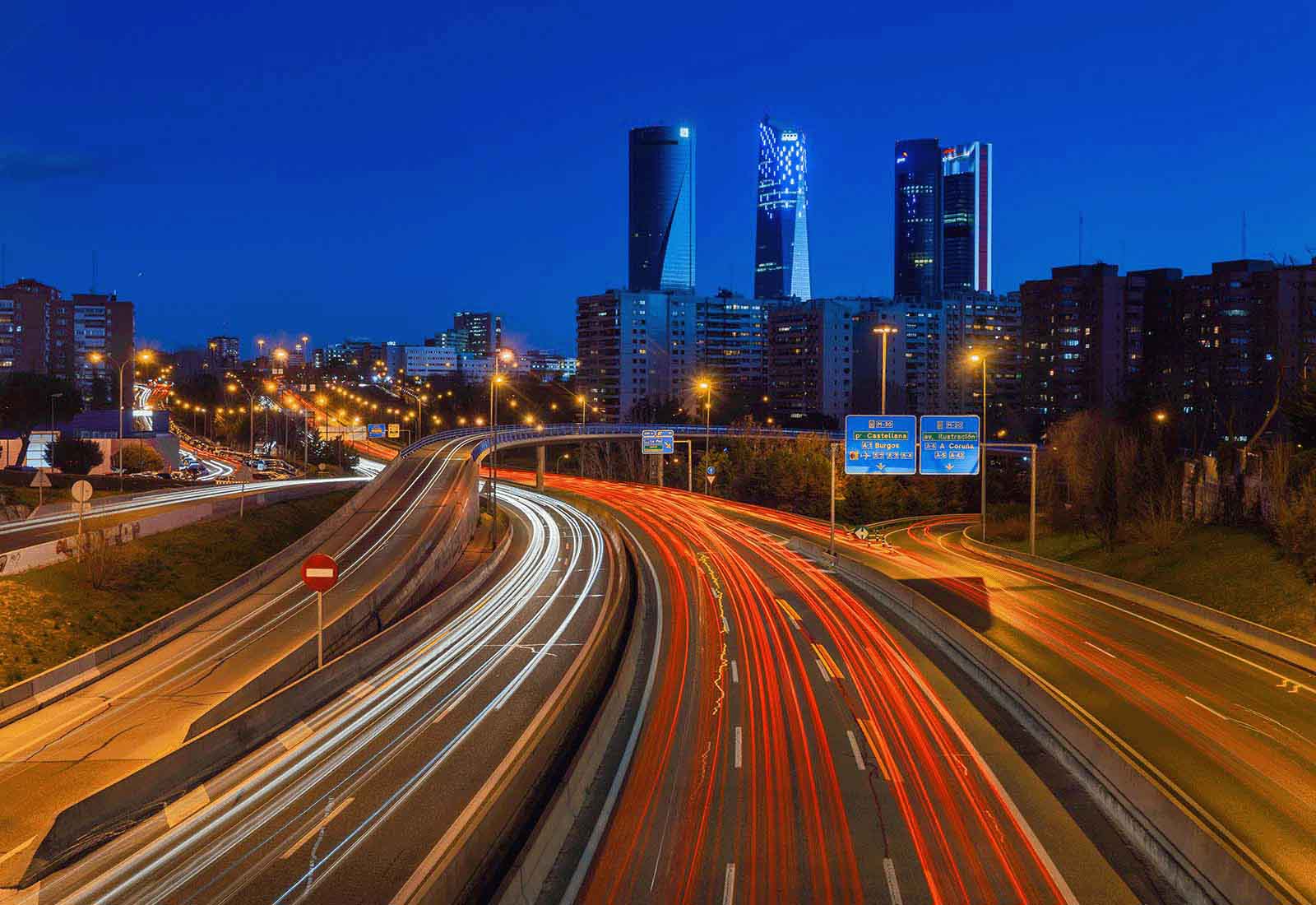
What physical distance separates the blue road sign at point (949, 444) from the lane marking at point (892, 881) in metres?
25.9

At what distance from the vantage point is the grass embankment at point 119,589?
2712 centimetres

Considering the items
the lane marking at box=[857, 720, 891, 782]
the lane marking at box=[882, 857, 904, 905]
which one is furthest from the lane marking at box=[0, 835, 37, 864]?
the lane marking at box=[857, 720, 891, 782]

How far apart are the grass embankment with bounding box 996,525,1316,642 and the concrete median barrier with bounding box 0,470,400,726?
31848 millimetres

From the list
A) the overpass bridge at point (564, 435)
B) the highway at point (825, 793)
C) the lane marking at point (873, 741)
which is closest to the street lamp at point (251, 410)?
the overpass bridge at point (564, 435)

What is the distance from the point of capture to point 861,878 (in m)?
12.4

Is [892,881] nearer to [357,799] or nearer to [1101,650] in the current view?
[357,799]

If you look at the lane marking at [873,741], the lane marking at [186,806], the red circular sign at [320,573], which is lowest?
the lane marking at [873,741]

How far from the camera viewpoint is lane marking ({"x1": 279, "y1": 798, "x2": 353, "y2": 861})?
12.9 m

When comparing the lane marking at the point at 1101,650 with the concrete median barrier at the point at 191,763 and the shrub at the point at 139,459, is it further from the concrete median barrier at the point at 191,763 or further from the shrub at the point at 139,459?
the shrub at the point at 139,459

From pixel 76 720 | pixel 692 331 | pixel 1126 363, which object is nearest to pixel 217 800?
pixel 76 720

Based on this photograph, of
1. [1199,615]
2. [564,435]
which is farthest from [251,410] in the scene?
[1199,615]

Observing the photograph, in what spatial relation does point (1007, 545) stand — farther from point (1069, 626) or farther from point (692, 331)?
point (692, 331)

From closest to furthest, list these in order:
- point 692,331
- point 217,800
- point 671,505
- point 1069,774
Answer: point 217,800 < point 1069,774 < point 671,505 < point 692,331

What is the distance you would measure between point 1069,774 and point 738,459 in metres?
70.5
